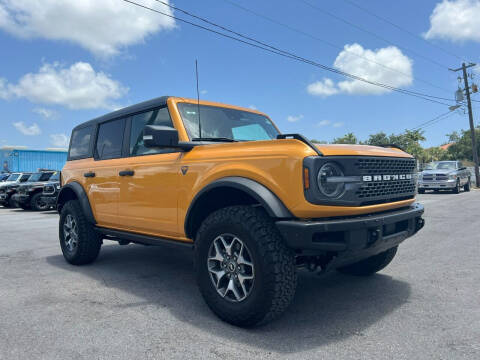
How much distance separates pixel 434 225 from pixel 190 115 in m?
6.54

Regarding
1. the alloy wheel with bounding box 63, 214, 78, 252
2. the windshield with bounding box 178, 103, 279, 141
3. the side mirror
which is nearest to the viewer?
the side mirror

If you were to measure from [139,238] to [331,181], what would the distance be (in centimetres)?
228

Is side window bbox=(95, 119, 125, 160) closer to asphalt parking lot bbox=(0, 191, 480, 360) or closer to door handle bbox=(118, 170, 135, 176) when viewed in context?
door handle bbox=(118, 170, 135, 176)

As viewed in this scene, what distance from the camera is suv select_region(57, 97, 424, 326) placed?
8.84 ft

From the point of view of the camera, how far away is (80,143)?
18.0 feet

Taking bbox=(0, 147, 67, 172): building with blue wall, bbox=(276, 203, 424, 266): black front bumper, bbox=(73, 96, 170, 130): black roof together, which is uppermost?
bbox=(0, 147, 67, 172): building with blue wall

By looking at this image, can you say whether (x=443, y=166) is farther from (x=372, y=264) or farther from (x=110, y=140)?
(x=110, y=140)

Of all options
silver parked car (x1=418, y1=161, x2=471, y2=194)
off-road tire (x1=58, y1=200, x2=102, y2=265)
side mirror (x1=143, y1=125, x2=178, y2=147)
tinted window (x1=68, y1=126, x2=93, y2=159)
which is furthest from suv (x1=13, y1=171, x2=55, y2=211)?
silver parked car (x1=418, y1=161, x2=471, y2=194)

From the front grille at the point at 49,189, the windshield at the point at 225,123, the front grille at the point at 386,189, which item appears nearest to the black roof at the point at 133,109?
the windshield at the point at 225,123

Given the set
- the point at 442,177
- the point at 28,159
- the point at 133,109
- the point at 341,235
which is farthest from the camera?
the point at 28,159

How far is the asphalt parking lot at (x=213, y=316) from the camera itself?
101 inches

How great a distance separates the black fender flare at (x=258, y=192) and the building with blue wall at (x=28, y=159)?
3554cm

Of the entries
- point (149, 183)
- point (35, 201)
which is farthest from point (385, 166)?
point (35, 201)

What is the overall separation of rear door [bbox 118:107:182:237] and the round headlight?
1421mm
